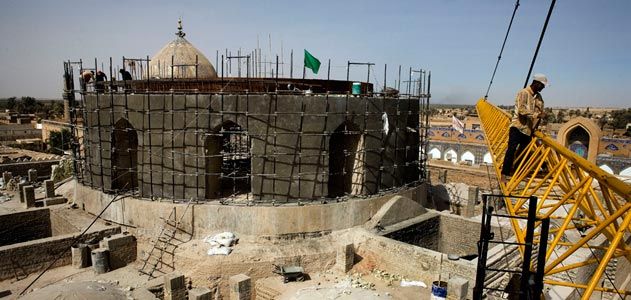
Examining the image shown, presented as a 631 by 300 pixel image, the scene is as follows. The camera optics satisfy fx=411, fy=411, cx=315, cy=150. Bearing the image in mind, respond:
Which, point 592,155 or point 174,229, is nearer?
point 174,229

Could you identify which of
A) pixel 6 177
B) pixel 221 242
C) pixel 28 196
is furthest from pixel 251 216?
pixel 6 177

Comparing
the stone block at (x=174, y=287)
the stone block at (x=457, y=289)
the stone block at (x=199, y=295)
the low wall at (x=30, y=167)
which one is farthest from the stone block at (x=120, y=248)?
the low wall at (x=30, y=167)

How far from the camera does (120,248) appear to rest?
40.0ft

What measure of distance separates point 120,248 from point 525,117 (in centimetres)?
1124

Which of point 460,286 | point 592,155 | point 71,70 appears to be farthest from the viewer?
point 592,155

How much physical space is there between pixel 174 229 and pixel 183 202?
2.75ft

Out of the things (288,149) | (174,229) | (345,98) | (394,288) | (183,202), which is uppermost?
(345,98)

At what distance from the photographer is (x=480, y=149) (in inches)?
1254

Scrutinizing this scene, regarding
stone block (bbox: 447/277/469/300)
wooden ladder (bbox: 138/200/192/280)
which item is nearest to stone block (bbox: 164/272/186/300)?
wooden ladder (bbox: 138/200/192/280)

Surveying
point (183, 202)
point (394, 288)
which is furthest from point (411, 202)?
point (183, 202)

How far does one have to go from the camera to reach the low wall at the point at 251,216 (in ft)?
39.7

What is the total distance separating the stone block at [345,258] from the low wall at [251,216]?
1215 millimetres

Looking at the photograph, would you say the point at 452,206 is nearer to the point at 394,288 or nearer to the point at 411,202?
the point at 411,202

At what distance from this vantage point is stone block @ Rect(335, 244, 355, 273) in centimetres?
1138
